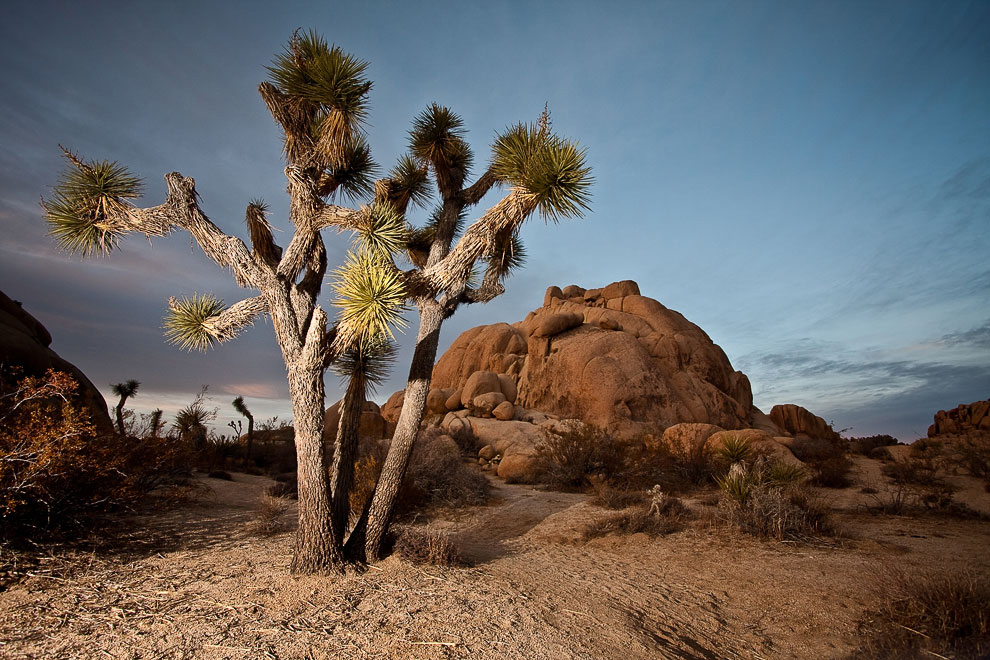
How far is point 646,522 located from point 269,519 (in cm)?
648

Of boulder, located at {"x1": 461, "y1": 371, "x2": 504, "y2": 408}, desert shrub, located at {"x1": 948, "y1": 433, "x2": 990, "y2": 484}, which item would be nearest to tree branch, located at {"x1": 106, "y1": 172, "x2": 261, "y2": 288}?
desert shrub, located at {"x1": 948, "y1": 433, "x2": 990, "y2": 484}

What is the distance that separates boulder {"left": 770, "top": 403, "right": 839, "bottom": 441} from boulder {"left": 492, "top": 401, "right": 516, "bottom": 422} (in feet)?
58.5

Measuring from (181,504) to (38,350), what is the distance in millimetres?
5381

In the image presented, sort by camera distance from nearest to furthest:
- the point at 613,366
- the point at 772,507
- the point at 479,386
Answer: the point at 772,507 < the point at 613,366 < the point at 479,386

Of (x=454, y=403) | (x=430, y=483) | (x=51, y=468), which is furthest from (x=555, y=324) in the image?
(x=51, y=468)

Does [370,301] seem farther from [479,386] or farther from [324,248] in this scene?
[479,386]

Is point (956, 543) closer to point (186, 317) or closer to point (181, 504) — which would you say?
point (186, 317)

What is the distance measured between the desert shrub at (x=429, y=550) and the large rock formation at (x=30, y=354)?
6700 millimetres

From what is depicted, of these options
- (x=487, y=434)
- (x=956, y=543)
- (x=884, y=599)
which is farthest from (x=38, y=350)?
(x=956, y=543)

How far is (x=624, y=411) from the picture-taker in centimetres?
2416

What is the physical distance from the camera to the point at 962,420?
28141 millimetres

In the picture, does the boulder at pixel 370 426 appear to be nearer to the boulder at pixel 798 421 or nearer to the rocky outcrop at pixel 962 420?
the boulder at pixel 798 421

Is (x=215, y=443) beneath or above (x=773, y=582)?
above

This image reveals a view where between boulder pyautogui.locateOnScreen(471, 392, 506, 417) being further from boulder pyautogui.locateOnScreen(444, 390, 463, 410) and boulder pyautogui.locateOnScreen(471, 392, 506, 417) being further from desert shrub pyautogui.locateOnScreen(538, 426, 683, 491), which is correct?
desert shrub pyautogui.locateOnScreen(538, 426, 683, 491)
